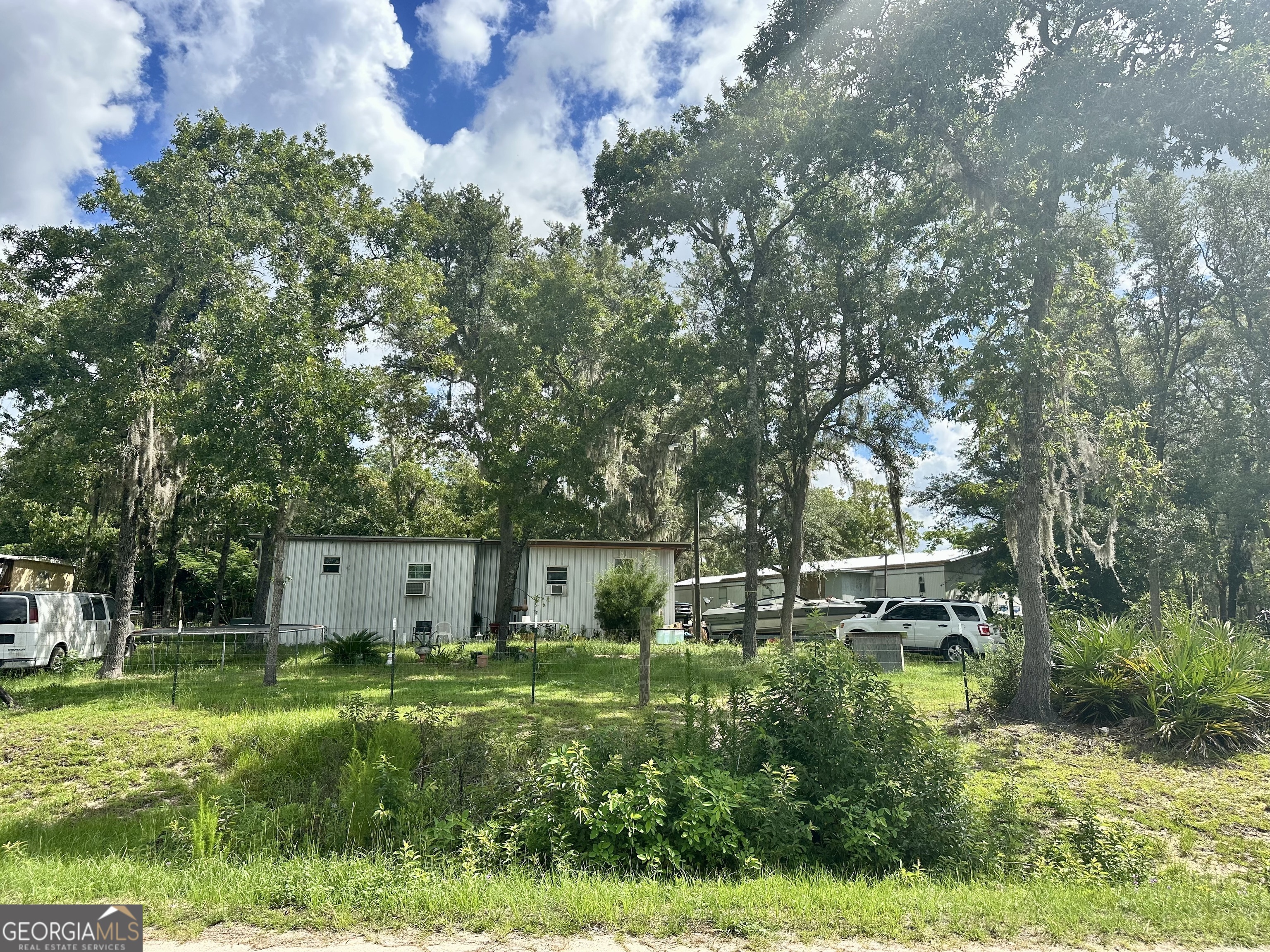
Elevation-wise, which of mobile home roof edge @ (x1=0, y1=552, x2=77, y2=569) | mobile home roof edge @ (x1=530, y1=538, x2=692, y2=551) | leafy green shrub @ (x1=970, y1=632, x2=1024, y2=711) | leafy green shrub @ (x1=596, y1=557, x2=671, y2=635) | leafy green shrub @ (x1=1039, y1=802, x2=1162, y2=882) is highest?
mobile home roof edge @ (x1=530, y1=538, x2=692, y2=551)

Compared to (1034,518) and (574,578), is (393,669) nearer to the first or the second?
(1034,518)

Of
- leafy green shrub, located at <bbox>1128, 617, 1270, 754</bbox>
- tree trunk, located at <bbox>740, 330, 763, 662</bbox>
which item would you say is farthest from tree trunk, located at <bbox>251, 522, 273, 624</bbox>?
leafy green shrub, located at <bbox>1128, 617, 1270, 754</bbox>

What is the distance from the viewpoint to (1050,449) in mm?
11969

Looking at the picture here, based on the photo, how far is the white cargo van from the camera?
14.2 meters

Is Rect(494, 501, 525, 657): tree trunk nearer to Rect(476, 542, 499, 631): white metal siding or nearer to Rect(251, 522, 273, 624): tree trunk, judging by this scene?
Rect(476, 542, 499, 631): white metal siding

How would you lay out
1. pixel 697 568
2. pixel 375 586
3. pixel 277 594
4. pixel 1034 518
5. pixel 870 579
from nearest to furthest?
pixel 1034 518 → pixel 277 594 → pixel 375 586 → pixel 697 568 → pixel 870 579

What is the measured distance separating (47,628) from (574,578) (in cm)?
1239

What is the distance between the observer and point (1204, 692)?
9.11 meters

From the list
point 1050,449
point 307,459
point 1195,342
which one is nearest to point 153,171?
point 307,459

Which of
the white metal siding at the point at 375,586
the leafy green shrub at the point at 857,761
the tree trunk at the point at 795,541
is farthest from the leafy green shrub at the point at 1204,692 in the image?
the white metal siding at the point at 375,586

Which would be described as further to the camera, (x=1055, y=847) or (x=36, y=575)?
(x=36, y=575)

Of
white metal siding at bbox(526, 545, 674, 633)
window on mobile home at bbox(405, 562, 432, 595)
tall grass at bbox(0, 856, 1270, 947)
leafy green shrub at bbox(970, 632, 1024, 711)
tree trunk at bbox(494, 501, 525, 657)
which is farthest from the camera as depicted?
white metal siding at bbox(526, 545, 674, 633)

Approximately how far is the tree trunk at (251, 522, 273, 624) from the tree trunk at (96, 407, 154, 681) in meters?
5.81

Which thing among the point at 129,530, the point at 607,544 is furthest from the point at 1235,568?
the point at 129,530
